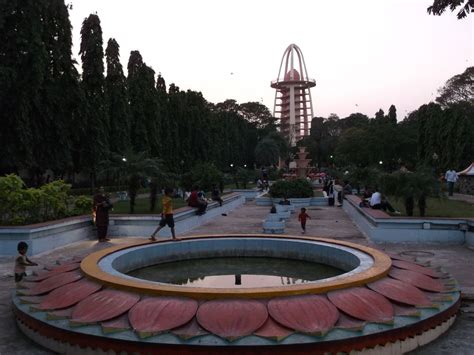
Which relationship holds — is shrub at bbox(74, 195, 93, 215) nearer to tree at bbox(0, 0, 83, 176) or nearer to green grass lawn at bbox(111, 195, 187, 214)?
green grass lawn at bbox(111, 195, 187, 214)

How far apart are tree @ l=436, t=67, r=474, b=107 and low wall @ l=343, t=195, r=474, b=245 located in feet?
148

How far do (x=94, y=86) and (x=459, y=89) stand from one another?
42.0m

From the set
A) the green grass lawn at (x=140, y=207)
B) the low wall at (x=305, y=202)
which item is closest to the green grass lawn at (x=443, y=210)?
the low wall at (x=305, y=202)

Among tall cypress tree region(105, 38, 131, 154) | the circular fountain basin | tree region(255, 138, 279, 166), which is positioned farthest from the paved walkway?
Result: tree region(255, 138, 279, 166)

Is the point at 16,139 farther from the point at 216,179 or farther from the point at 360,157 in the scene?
the point at 360,157

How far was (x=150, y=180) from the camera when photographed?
58.2 ft

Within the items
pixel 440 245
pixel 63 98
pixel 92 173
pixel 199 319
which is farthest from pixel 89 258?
pixel 92 173

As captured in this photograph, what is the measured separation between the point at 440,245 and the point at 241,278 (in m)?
7.04

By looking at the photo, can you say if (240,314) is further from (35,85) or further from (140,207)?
(35,85)

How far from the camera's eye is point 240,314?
5.30 m

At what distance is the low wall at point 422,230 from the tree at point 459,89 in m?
45.2

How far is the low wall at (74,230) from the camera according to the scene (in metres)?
11.9

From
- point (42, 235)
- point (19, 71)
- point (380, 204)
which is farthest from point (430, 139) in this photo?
point (42, 235)

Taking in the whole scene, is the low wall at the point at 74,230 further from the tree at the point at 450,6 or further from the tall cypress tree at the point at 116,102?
the tall cypress tree at the point at 116,102
